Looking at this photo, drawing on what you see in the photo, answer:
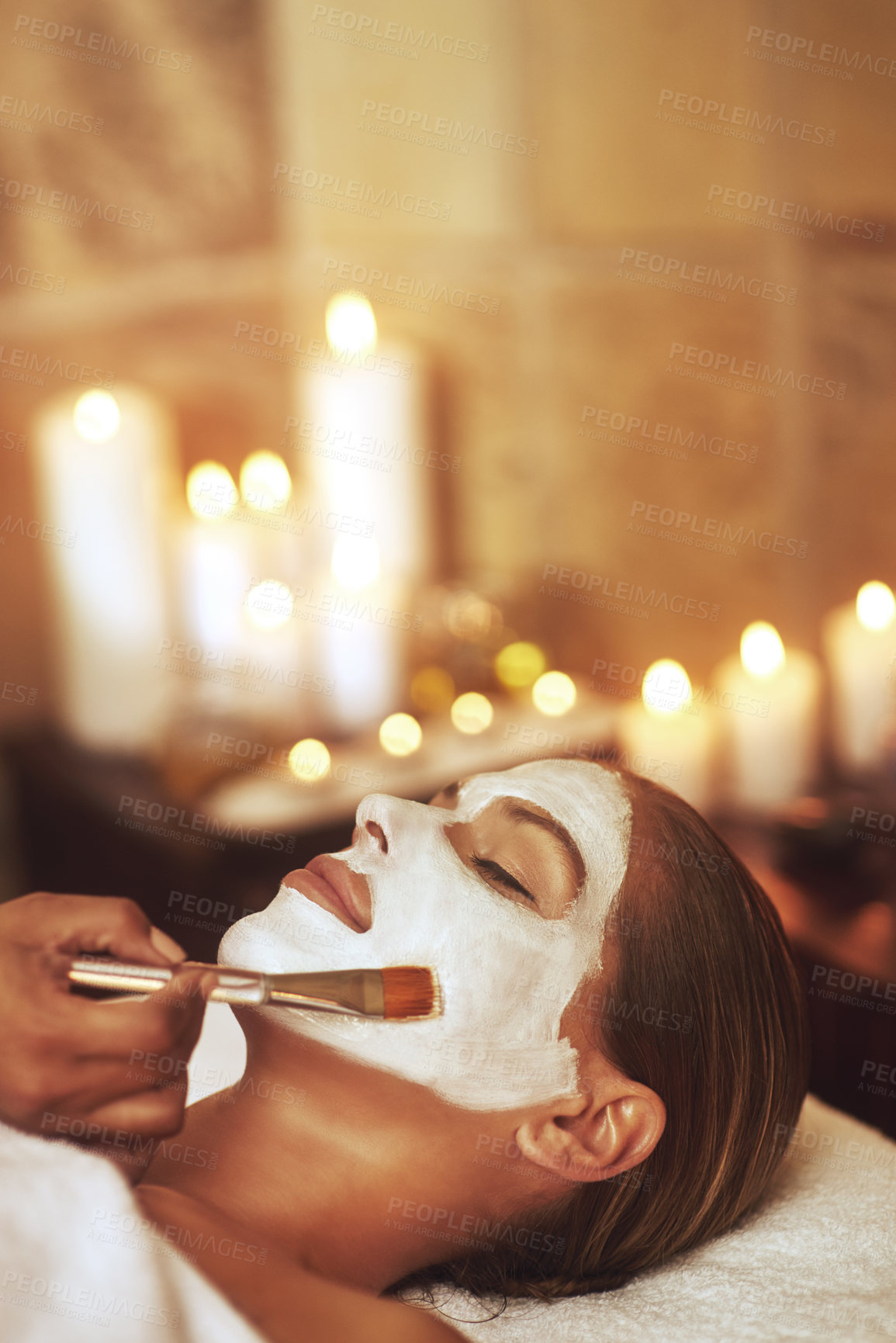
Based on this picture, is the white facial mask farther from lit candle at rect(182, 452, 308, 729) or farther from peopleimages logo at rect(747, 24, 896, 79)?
peopleimages logo at rect(747, 24, 896, 79)

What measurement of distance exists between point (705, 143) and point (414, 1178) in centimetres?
100

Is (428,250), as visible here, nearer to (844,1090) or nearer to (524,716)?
(524,716)

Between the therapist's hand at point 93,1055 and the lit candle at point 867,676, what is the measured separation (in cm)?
63

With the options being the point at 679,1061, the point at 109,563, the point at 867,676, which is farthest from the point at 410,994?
the point at 109,563

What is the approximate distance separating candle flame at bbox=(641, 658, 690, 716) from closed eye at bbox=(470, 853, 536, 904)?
35 centimetres

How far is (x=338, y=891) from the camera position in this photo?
1.71 ft

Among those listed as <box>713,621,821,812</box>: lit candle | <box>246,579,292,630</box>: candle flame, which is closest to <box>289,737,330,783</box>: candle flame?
<box>246,579,292,630</box>: candle flame

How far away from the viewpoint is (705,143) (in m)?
1.12

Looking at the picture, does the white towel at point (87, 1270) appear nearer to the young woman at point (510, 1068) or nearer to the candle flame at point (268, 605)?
the young woman at point (510, 1068)

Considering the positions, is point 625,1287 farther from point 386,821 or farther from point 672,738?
point 672,738

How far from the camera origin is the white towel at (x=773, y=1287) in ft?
1.57

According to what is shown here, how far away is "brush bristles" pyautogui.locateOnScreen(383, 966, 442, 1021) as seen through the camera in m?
0.48

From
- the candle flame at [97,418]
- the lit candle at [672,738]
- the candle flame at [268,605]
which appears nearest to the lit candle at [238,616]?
the candle flame at [268,605]

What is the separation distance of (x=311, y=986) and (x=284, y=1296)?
111mm
